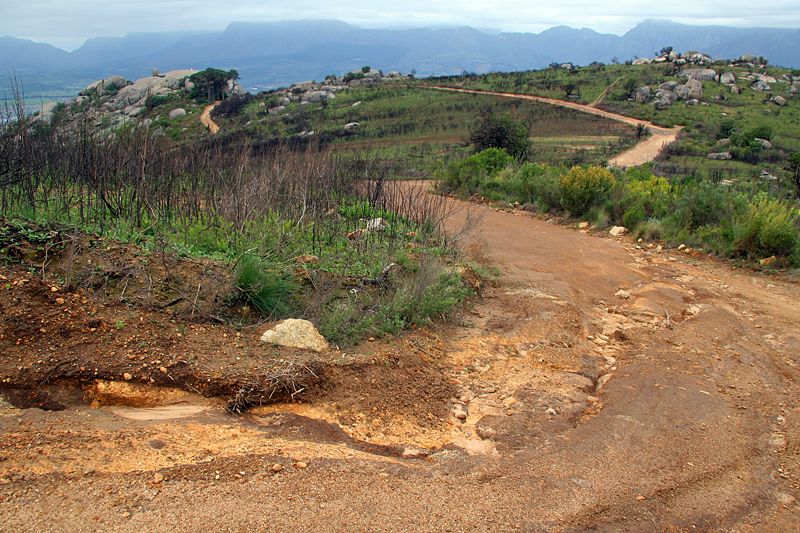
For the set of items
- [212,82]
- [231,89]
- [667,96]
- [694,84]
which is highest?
[694,84]

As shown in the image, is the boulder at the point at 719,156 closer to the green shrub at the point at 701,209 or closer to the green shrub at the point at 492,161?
the green shrub at the point at 492,161

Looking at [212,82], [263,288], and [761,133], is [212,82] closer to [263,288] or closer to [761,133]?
[761,133]

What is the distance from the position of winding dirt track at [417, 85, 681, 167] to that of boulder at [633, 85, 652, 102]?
5605 mm

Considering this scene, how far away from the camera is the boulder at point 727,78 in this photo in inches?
1813

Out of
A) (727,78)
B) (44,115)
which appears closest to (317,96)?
(44,115)

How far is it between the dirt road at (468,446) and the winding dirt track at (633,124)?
59.2ft

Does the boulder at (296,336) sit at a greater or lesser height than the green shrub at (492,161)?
lesser

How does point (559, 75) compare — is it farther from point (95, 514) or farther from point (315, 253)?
point (95, 514)

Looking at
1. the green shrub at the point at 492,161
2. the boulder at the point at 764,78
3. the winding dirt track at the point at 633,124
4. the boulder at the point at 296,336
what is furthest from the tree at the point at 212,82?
the boulder at the point at 764,78

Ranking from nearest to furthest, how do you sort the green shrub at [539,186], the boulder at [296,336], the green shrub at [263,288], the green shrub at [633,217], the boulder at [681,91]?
the boulder at [296,336] → the green shrub at [263,288] → the green shrub at [633,217] → the green shrub at [539,186] → the boulder at [681,91]

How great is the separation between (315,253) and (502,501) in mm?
3898

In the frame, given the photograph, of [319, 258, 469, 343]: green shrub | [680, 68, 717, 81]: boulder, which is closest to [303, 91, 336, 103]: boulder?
[680, 68, 717, 81]: boulder

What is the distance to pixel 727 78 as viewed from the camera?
46.7 m

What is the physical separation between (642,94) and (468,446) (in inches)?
1850
